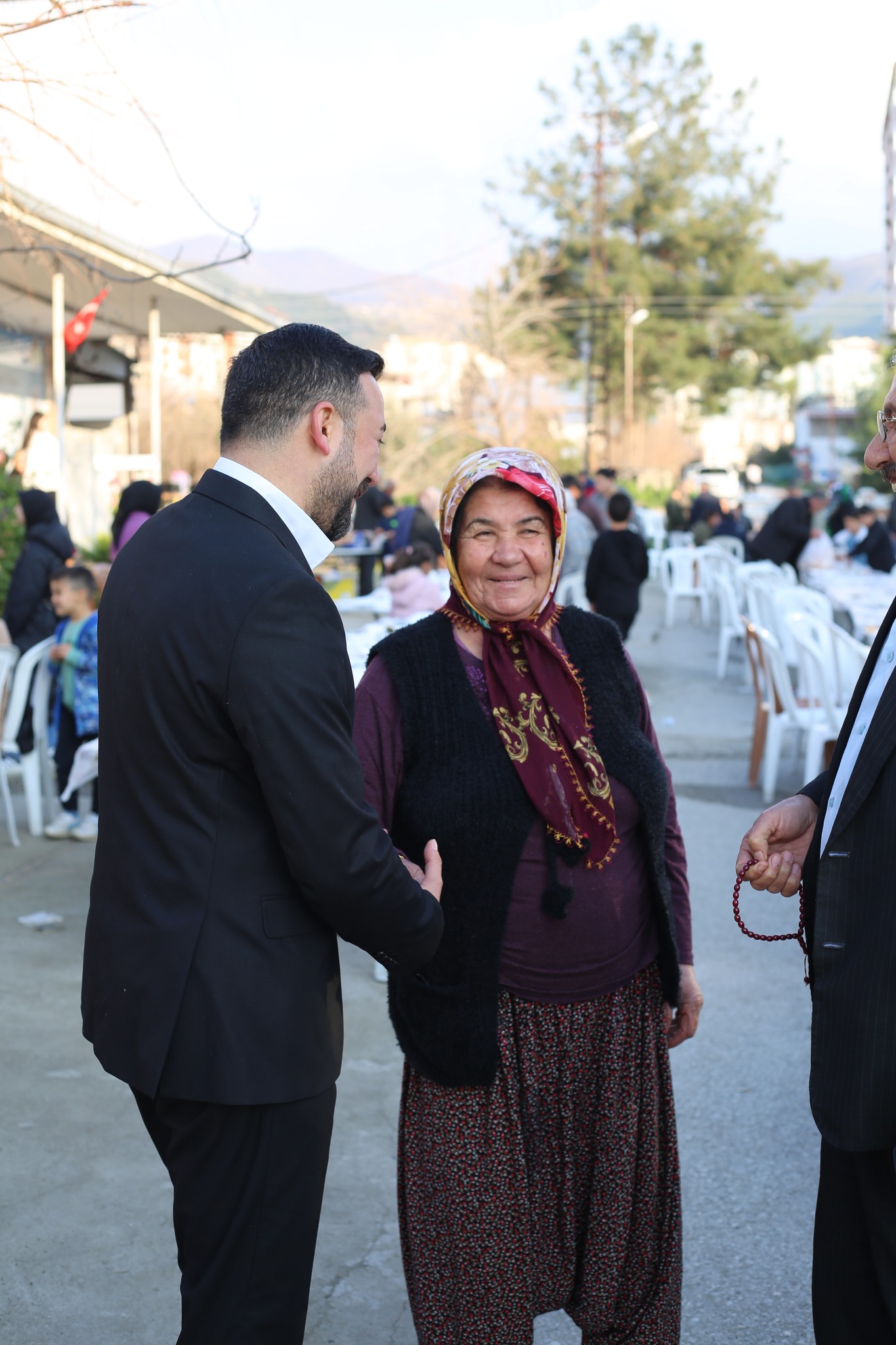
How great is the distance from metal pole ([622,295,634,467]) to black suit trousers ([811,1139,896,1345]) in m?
36.1

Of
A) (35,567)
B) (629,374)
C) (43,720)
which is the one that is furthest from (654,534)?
(43,720)

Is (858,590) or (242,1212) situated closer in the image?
(242,1212)

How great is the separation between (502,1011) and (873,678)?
2.92 feet

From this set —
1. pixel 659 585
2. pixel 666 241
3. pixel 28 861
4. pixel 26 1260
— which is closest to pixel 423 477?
pixel 659 585

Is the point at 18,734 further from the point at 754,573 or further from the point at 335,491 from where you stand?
the point at 754,573

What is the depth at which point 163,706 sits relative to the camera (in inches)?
62.2

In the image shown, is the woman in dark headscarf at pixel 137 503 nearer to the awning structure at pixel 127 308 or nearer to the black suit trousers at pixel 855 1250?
the awning structure at pixel 127 308

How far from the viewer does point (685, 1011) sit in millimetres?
2451

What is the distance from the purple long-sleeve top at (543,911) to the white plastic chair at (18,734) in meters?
4.16

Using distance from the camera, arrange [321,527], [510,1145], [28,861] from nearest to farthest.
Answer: [321,527] < [510,1145] < [28,861]

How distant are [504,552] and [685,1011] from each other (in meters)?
1.00

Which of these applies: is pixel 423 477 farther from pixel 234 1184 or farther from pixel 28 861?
pixel 234 1184

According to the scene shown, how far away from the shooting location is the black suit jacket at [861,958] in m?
1.73

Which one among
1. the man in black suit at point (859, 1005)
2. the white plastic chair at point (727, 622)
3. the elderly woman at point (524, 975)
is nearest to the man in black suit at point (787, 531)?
the white plastic chair at point (727, 622)
